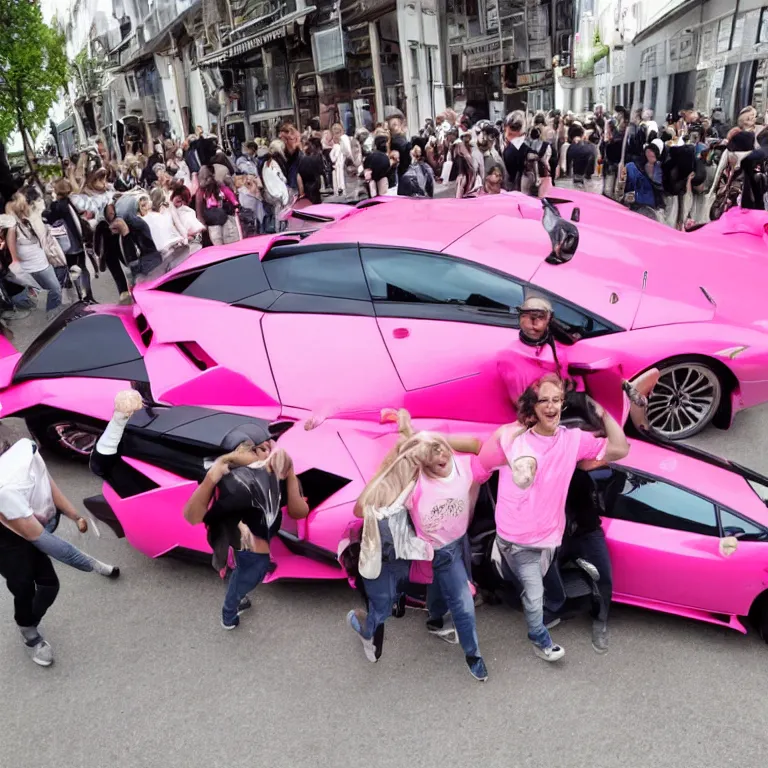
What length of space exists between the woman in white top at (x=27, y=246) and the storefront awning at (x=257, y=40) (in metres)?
21.7

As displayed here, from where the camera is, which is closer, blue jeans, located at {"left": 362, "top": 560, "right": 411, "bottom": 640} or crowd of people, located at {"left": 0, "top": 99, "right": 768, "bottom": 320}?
blue jeans, located at {"left": 362, "top": 560, "right": 411, "bottom": 640}

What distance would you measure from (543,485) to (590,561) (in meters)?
0.50

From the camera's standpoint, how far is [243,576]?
2969 millimetres

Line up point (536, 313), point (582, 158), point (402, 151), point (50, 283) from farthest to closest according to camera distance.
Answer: point (402, 151)
point (582, 158)
point (50, 283)
point (536, 313)

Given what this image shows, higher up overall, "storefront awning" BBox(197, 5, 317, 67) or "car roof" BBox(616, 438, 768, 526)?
"storefront awning" BBox(197, 5, 317, 67)

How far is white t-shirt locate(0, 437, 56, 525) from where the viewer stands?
2676 millimetres

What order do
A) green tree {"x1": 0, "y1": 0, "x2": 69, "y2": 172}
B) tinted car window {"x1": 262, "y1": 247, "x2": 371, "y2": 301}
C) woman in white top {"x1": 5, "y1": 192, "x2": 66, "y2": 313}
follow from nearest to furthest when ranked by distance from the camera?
tinted car window {"x1": 262, "y1": 247, "x2": 371, "y2": 301}
woman in white top {"x1": 5, "y1": 192, "x2": 66, "y2": 313}
green tree {"x1": 0, "y1": 0, "x2": 69, "y2": 172}

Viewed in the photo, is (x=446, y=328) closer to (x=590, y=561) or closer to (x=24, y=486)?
(x=590, y=561)

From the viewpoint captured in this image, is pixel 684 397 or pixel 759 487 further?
pixel 684 397

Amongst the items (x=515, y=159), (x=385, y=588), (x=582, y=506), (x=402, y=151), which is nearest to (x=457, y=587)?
(x=385, y=588)

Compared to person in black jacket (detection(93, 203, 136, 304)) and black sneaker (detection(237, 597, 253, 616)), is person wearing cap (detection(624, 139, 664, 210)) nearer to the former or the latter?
person in black jacket (detection(93, 203, 136, 304))

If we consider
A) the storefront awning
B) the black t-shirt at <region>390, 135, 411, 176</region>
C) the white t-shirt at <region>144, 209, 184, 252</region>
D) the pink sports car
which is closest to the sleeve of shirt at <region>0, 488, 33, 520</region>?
the pink sports car

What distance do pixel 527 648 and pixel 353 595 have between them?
0.90 metres

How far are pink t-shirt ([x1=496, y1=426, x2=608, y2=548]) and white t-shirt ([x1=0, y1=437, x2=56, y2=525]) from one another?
1.97m
